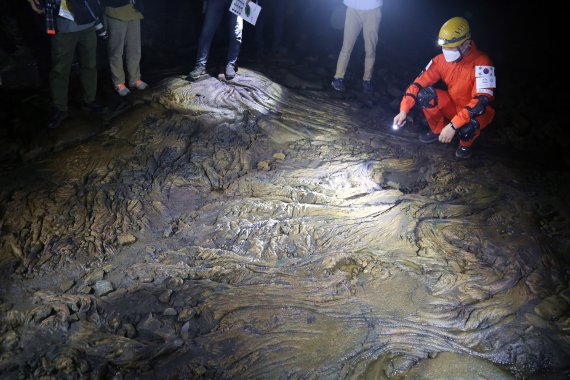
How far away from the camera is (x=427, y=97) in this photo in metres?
4.46

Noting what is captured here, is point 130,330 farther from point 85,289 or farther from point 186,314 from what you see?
point 85,289

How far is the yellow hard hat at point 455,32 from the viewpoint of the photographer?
3898 mm

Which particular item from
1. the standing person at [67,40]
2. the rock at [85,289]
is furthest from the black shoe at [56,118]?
the rock at [85,289]

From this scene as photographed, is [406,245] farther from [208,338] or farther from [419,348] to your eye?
[208,338]

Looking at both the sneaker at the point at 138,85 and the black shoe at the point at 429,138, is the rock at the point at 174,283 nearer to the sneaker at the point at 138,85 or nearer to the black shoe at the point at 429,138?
the sneaker at the point at 138,85

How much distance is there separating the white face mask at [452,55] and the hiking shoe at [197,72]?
313cm

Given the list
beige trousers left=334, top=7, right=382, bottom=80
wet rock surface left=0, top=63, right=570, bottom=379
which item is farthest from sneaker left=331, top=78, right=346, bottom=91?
wet rock surface left=0, top=63, right=570, bottom=379

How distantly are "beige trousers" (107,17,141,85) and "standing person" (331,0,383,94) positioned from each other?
280 centimetres

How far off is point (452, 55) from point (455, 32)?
24 centimetres

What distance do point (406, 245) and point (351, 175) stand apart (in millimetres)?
1136

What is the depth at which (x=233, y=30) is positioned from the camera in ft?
16.8

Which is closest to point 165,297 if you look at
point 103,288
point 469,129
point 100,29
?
point 103,288

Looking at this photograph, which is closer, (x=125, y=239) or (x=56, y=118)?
(x=125, y=239)

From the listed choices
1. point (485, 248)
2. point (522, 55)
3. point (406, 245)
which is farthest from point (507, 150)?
point (522, 55)
